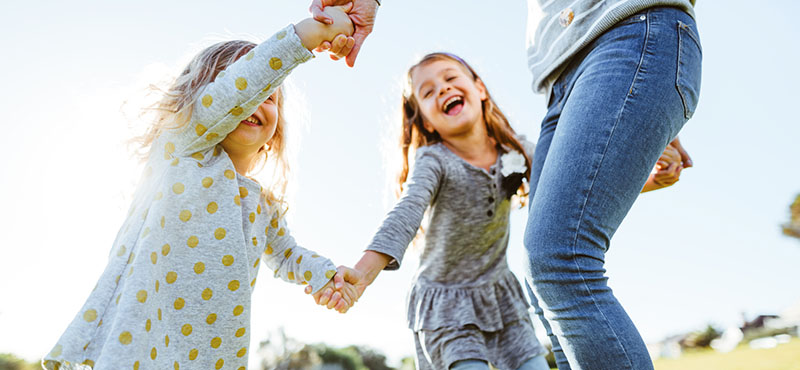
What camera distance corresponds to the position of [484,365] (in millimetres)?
2396

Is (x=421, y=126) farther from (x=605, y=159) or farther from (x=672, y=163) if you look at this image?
(x=605, y=159)

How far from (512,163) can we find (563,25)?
121 centimetres

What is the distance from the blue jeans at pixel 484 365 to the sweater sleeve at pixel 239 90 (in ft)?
4.34

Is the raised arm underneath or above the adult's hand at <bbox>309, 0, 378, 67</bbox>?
underneath

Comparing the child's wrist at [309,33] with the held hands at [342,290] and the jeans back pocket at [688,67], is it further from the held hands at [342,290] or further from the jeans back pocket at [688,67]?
the jeans back pocket at [688,67]

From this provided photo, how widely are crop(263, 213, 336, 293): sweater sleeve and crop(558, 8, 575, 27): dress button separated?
1.21m

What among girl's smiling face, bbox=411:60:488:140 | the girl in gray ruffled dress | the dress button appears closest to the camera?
the dress button

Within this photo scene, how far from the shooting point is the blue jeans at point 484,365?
7.76ft

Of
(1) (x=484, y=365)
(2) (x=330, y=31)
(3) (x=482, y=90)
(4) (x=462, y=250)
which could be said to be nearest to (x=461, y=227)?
(4) (x=462, y=250)

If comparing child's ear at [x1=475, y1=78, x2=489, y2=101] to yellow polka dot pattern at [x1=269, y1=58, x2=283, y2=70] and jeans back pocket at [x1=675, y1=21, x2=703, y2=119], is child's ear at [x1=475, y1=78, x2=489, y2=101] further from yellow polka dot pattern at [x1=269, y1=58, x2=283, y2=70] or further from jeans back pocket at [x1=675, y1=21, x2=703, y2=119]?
jeans back pocket at [x1=675, y1=21, x2=703, y2=119]

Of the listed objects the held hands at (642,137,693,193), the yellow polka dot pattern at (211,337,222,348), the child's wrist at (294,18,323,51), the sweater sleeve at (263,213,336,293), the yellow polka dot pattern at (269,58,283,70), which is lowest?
the yellow polka dot pattern at (211,337,222,348)

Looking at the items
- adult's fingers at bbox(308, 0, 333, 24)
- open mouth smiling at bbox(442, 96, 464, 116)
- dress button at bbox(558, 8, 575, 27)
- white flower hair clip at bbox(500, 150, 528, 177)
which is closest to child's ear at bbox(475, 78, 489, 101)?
open mouth smiling at bbox(442, 96, 464, 116)

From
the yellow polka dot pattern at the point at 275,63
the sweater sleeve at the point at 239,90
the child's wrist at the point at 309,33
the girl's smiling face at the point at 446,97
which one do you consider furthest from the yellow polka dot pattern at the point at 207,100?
the girl's smiling face at the point at 446,97

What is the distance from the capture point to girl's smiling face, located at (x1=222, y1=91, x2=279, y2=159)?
209 cm
